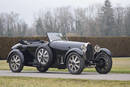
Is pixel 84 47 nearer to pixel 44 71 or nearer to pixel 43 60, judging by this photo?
pixel 43 60

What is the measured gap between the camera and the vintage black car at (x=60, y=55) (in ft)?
53.0

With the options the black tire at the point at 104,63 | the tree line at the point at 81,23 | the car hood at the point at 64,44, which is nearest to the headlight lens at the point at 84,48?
the car hood at the point at 64,44

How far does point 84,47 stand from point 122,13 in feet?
288

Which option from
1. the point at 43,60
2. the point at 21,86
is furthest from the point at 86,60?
the point at 21,86

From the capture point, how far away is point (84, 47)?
16250 millimetres

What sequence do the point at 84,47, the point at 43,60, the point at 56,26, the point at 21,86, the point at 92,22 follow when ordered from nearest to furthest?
the point at 21,86 < the point at 84,47 < the point at 43,60 < the point at 56,26 < the point at 92,22

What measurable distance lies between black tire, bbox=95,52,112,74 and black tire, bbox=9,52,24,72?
3741mm

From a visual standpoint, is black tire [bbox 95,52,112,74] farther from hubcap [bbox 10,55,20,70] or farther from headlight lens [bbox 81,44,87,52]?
hubcap [bbox 10,55,20,70]

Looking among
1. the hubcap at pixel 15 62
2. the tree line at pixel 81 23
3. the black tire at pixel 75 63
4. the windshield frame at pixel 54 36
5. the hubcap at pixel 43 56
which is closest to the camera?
the black tire at pixel 75 63

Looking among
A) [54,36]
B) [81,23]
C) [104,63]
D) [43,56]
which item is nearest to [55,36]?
[54,36]

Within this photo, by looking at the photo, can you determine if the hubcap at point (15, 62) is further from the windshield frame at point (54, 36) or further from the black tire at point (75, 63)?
the black tire at point (75, 63)

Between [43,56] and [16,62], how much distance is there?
1770mm

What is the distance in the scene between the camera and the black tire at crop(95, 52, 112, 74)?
664 inches

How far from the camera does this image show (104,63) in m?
17.1
